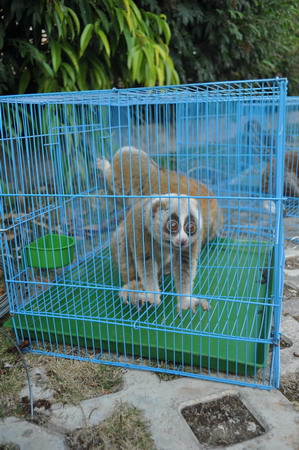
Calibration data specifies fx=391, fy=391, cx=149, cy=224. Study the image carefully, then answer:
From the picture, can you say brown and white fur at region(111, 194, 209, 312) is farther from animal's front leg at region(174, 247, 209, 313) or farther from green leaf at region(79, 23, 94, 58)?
Result: green leaf at region(79, 23, 94, 58)

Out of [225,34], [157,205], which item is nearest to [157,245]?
[157,205]

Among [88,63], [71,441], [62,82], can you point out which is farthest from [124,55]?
[71,441]

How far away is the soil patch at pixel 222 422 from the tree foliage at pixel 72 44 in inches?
143

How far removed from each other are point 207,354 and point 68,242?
5.23ft

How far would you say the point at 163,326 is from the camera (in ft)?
8.41

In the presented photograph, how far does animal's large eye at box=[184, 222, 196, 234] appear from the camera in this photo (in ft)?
8.85

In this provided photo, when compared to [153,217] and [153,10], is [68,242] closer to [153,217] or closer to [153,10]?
[153,217]

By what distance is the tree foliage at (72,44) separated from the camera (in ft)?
13.2

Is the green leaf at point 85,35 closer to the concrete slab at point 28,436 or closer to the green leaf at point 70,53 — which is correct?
the green leaf at point 70,53

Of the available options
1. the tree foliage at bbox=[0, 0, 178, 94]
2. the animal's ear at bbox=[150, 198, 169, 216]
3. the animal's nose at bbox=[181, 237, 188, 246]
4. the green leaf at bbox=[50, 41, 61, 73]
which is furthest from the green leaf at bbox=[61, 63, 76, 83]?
the animal's nose at bbox=[181, 237, 188, 246]

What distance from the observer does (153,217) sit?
2.89 m

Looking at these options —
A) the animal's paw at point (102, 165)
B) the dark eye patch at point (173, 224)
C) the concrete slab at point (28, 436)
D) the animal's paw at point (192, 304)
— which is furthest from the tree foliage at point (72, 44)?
the concrete slab at point (28, 436)

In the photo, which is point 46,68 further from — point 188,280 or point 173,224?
point 188,280

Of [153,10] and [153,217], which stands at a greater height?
[153,10]
